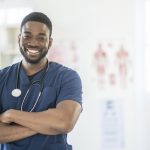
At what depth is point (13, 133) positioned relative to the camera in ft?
4.76

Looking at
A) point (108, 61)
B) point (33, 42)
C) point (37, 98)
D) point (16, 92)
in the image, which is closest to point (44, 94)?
point (37, 98)

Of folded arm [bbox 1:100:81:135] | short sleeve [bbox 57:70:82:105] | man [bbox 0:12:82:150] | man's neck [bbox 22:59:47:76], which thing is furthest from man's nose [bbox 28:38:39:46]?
folded arm [bbox 1:100:81:135]

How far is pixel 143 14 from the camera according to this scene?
2824 mm

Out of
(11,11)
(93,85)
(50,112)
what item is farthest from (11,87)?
(11,11)

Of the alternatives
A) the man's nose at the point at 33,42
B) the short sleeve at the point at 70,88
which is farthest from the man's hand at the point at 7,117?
A: the man's nose at the point at 33,42

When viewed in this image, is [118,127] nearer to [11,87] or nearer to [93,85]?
[93,85]

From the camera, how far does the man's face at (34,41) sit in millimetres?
1563

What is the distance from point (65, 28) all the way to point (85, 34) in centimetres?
20

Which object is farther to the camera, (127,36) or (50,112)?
(127,36)

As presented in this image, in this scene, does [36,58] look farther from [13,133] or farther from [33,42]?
[13,133]

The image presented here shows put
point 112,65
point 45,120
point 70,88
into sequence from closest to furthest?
point 45,120 → point 70,88 → point 112,65

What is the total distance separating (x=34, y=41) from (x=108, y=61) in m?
1.39

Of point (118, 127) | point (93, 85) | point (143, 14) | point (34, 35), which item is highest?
point (143, 14)

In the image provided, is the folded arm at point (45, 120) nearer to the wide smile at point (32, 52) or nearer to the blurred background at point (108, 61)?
the wide smile at point (32, 52)
